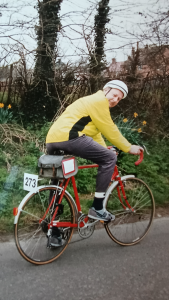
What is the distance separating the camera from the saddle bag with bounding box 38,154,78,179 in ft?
8.32

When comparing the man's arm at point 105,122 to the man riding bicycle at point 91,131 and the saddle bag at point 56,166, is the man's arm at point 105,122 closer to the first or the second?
the man riding bicycle at point 91,131

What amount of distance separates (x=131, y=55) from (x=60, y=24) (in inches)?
50.6

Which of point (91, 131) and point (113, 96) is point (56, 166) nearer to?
point (91, 131)

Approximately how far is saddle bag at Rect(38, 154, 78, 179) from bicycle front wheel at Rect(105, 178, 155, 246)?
654 mm

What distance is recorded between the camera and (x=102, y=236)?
3.23 meters

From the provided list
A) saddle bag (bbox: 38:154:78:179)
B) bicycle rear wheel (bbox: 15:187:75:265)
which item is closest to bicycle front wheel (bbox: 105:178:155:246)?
bicycle rear wheel (bbox: 15:187:75:265)

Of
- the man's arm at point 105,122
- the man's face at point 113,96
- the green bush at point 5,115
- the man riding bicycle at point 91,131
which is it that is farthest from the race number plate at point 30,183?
the green bush at point 5,115

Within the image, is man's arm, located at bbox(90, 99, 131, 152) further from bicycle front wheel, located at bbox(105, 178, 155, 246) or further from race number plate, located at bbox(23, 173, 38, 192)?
race number plate, located at bbox(23, 173, 38, 192)

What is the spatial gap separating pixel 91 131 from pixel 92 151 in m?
0.25

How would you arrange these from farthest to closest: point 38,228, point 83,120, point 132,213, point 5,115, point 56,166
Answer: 1. point 5,115
2. point 132,213
3. point 38,228
4. point 83,120
5. point 56,166

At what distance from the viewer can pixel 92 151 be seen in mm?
2609

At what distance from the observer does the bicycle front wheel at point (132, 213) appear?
120 inches

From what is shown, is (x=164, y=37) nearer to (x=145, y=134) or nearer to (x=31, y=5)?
(x=145, y=134)

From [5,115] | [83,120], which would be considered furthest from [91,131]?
[5,115]
